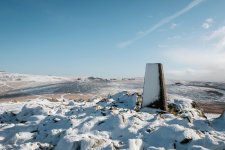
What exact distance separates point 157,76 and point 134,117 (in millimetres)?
3369

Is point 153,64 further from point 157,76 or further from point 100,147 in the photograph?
point 100,147

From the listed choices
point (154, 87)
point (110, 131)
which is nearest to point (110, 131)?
point (110, 131)

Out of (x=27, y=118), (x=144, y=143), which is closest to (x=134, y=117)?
(x=144, y=143)

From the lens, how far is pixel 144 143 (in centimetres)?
858

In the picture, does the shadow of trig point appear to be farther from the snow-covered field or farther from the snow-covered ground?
the snow-covered ground

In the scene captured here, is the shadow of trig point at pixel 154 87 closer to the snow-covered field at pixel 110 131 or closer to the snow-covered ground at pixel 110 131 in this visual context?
the snow-covered field at pixel 110 131

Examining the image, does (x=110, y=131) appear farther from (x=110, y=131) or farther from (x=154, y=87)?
(x=154, y=87)

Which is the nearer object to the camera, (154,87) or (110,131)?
(110,131)

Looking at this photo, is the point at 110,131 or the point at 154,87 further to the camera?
the point at 154,87

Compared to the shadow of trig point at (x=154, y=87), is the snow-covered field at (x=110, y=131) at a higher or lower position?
lower

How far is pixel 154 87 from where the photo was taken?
42.4 feet

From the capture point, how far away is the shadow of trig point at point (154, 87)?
1284 centimetres

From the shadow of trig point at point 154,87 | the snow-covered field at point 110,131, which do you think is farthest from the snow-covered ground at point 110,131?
the shadow of trig point at point 154,87

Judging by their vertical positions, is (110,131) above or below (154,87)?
below
